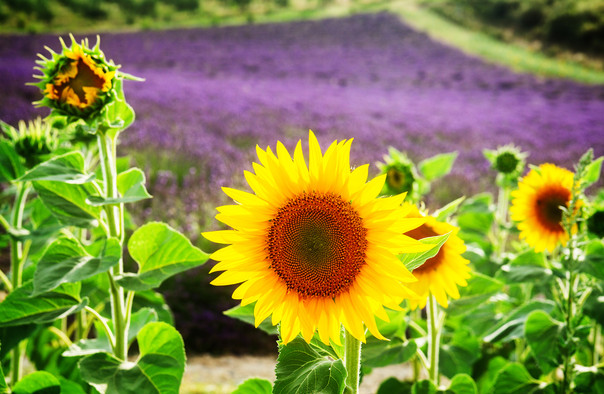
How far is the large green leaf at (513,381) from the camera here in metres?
0.82

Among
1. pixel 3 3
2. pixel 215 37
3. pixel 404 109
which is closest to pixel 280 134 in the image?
pixel 215 37

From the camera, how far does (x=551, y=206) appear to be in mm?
829

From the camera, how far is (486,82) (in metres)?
3.01

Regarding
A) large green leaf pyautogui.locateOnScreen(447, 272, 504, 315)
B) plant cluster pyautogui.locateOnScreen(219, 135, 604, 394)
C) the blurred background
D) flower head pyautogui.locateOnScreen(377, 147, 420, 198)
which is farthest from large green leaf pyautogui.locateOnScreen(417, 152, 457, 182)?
the blurred background

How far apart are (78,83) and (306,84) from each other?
2.69 m

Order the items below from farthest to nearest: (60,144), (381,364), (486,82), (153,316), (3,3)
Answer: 1. (486,82)
2. (3,3)
3. (60,144)
4. (153,316)
5. (381,364)

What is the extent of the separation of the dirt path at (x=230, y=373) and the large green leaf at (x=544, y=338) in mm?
495

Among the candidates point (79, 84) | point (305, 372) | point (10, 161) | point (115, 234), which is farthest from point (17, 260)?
point (305, 372)

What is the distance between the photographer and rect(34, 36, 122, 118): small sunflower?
23.5 inches

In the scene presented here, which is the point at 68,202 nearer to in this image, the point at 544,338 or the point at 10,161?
the point at 10,161

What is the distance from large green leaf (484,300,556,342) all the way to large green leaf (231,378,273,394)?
0.37 meters

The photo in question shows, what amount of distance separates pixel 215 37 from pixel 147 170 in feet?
2.64

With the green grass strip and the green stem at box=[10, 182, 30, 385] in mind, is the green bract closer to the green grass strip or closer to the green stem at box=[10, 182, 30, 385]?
the green stem at box=[10, 182, 30, 385]

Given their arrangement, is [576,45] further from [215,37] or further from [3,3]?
[3,3]
